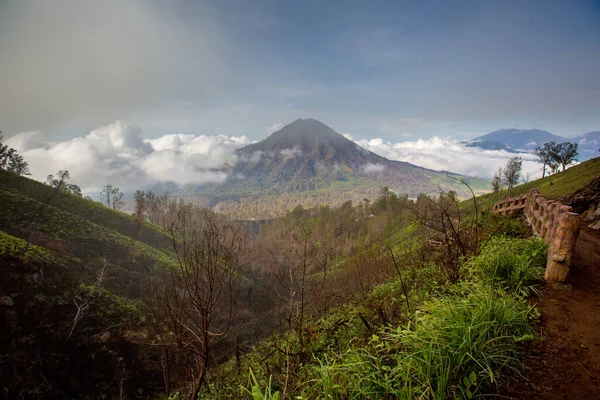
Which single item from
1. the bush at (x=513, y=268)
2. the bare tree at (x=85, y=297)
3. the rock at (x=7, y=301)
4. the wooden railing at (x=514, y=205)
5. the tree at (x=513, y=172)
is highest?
the tree at (x=513, y=172)

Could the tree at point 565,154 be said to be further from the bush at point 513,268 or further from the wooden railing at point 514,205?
the bush at point 513,268

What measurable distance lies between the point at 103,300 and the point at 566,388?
1096 inches

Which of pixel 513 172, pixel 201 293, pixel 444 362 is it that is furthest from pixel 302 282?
pixel 513 172

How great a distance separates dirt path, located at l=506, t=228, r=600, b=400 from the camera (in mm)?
2652

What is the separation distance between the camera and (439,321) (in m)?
3.23

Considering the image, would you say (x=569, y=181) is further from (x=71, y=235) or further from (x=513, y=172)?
(x=71, y=235)

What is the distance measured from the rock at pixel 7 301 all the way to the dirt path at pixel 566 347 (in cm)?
2570

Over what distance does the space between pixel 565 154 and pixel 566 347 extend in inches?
3275

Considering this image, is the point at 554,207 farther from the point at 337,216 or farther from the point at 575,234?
the point at 337,216

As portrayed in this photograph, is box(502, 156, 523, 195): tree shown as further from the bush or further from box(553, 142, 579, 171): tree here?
the bush

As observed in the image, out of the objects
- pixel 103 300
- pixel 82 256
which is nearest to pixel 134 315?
pixel 103 300

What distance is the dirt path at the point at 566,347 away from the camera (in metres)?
2.65

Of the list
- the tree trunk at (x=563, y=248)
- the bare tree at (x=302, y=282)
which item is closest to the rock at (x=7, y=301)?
the bare tree at (x=302, y=282)

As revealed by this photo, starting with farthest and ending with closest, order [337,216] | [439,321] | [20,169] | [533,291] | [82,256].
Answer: [337,216]
[20,169]
[82,256]
[533,291]
[439,321]
